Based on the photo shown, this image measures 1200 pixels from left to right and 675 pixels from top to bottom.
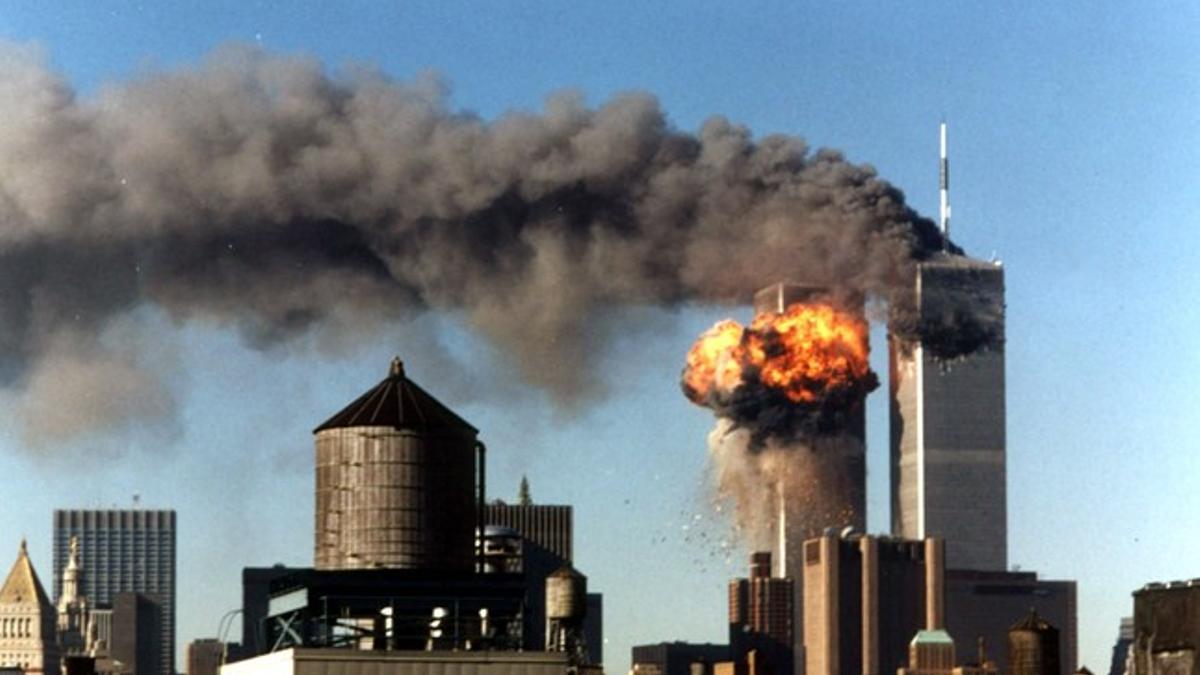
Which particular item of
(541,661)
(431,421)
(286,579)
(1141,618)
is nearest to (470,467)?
(431,421)

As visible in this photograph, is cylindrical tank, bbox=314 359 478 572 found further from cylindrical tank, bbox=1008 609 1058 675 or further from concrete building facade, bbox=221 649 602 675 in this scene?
concrete building facade, bbox=221 649 602 675

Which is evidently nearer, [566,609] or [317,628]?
[317,628]

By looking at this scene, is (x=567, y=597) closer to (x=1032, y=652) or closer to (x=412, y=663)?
(x=1032, y=652)

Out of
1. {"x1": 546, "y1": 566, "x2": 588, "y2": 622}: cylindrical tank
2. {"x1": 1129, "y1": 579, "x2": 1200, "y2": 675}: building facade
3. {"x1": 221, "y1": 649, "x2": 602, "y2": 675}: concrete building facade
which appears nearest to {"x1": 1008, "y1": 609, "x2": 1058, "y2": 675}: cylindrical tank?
{"x1": 546, "y1": 566, "x2": 588, "y2": 622}: cylindrical tank

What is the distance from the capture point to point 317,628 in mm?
143625

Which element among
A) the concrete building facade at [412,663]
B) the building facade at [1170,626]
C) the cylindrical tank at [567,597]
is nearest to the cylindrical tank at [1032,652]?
the cylindrical tank at [567,597]

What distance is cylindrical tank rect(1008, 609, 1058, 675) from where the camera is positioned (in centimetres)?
16188

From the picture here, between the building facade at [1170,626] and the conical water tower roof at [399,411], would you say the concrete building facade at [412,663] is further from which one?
the building facade at [1170,626]

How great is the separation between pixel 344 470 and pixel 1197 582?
11779 cm

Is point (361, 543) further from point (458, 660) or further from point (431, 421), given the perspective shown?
point (458, 660)

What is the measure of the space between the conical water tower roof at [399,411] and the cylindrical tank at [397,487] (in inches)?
1.7

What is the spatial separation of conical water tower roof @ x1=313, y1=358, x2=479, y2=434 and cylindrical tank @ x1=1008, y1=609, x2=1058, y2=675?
1042 inches

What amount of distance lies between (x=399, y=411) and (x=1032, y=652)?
1185 inches

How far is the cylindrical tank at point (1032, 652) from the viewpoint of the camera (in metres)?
162
